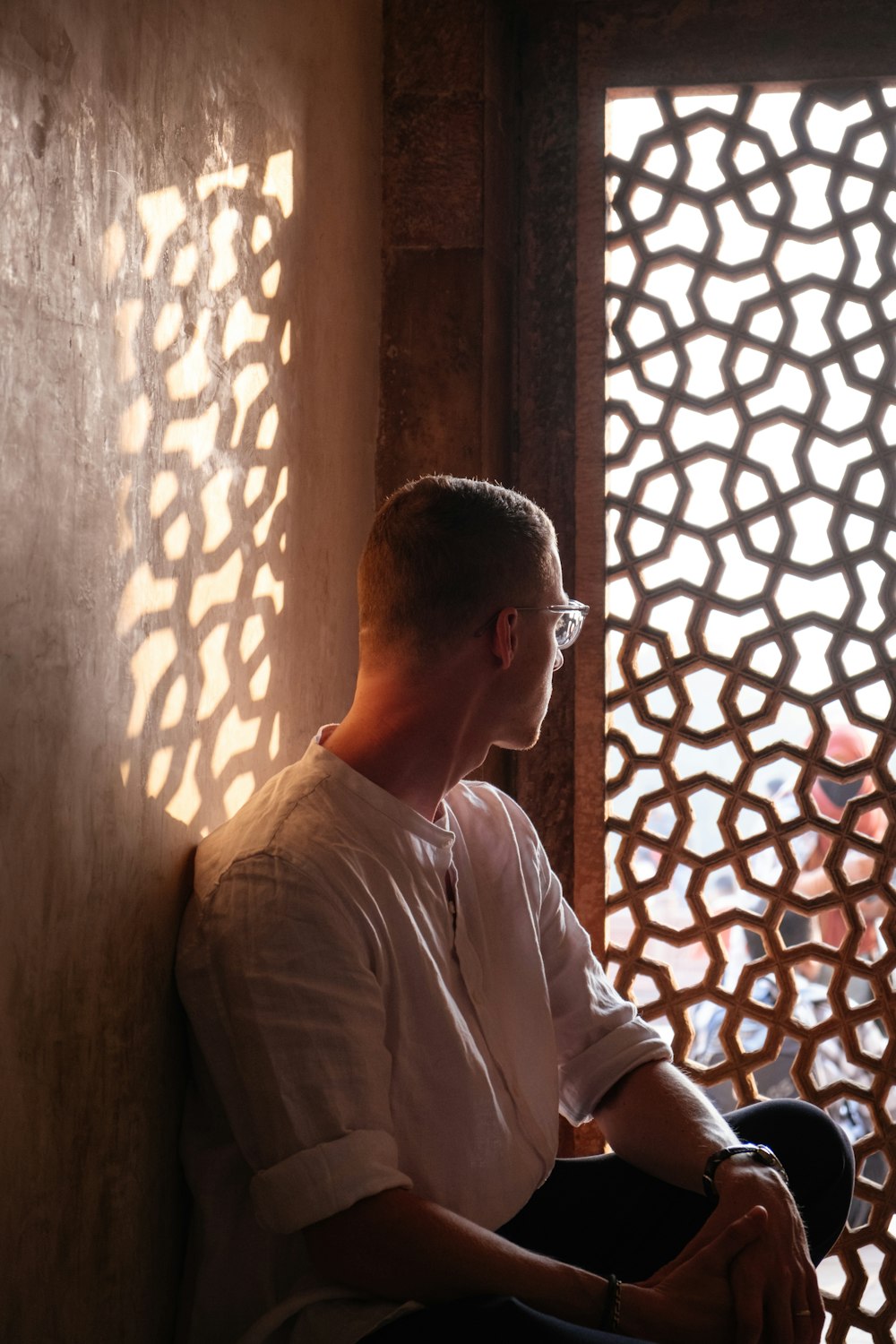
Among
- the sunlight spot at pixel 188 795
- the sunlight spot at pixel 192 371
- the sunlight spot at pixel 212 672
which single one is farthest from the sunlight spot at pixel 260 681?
the sunlight spot at pixel 192 371

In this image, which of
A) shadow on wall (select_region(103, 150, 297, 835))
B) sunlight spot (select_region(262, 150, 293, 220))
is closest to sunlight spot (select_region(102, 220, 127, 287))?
shadow on wall (select_region(103, 150, 297, 835))

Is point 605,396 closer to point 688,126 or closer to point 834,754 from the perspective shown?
point 688,126

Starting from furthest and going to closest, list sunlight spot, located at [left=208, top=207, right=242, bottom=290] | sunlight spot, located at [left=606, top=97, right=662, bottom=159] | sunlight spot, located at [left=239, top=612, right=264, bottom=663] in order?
sunlight spot, located at [left=606, top=97, right=662, bottom=159], sunlight spot, located at [left=239, top=612, right=264, bottom=663], sunlight spot, located at [left=208, top=207, right=242, bottom=290]

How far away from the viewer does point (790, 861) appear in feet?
8.38

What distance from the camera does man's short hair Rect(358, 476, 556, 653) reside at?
5.83 feet

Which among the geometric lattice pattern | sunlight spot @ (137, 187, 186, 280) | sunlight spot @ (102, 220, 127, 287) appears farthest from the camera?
the geometric lattice pattern

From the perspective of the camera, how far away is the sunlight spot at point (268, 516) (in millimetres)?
1893

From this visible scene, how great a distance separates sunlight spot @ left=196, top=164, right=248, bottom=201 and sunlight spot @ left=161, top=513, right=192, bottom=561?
448 mm

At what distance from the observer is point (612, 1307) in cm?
151

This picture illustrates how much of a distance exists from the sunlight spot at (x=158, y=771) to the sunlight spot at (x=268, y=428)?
0.56 m

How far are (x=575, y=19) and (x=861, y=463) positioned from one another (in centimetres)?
117

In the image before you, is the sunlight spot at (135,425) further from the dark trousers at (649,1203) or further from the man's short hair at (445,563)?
the dark trousers at (649,1203)

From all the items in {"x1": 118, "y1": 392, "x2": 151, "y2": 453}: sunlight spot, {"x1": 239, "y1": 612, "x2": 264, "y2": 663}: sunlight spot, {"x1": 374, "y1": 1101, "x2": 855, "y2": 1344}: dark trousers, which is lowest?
{"x1": 374, "y1": 1101, "x2": 855, "y2": 1344}: dark trousers

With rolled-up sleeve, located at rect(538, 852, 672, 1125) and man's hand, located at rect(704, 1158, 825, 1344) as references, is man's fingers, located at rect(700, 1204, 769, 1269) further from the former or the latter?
rolled-up sleeve, located at rect(538, 852, 672, 1125)
